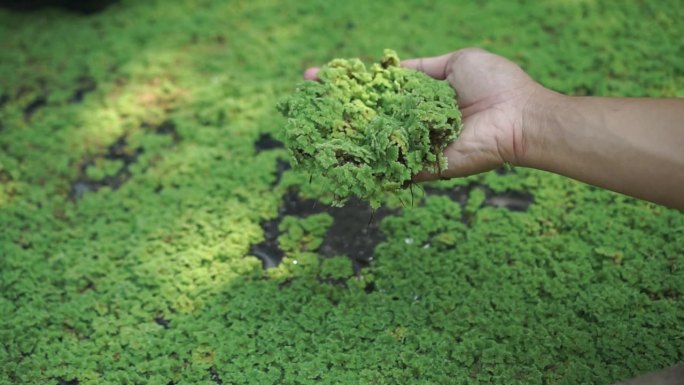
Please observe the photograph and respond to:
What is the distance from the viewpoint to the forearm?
2180mm

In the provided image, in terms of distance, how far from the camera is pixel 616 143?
2287mm

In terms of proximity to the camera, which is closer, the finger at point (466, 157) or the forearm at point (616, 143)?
the forearm at point (616, 143)

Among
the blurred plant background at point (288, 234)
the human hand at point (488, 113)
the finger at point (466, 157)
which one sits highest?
the human hand at point (488, 113)

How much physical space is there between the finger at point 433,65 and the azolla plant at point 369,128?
0.14 m

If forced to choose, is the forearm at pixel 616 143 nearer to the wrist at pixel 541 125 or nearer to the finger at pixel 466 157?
the wrist at pixel 541 125

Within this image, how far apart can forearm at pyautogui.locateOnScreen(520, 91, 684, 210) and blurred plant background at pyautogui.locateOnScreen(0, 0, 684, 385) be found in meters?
0.73

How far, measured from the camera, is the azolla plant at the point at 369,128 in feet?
8.47

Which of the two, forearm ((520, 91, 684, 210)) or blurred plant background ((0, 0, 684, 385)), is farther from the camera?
blurred plant background ((0, 0, 684, 385))

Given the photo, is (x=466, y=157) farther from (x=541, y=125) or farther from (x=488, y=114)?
(x=541, y=125)

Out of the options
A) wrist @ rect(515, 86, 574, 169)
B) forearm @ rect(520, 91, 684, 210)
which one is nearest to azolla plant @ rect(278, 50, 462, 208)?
wrist @ rect(515, 86, 574, 169)

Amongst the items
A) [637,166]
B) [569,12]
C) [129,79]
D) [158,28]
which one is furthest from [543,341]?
[158,28]

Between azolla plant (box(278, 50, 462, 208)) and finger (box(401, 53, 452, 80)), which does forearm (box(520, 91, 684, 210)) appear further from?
finger (box(401, 53, 452, 80))

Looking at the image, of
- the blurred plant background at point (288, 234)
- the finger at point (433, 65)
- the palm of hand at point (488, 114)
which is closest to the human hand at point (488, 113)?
the palm of hand at point (488, 114)

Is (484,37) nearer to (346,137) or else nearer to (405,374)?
(346,137)
